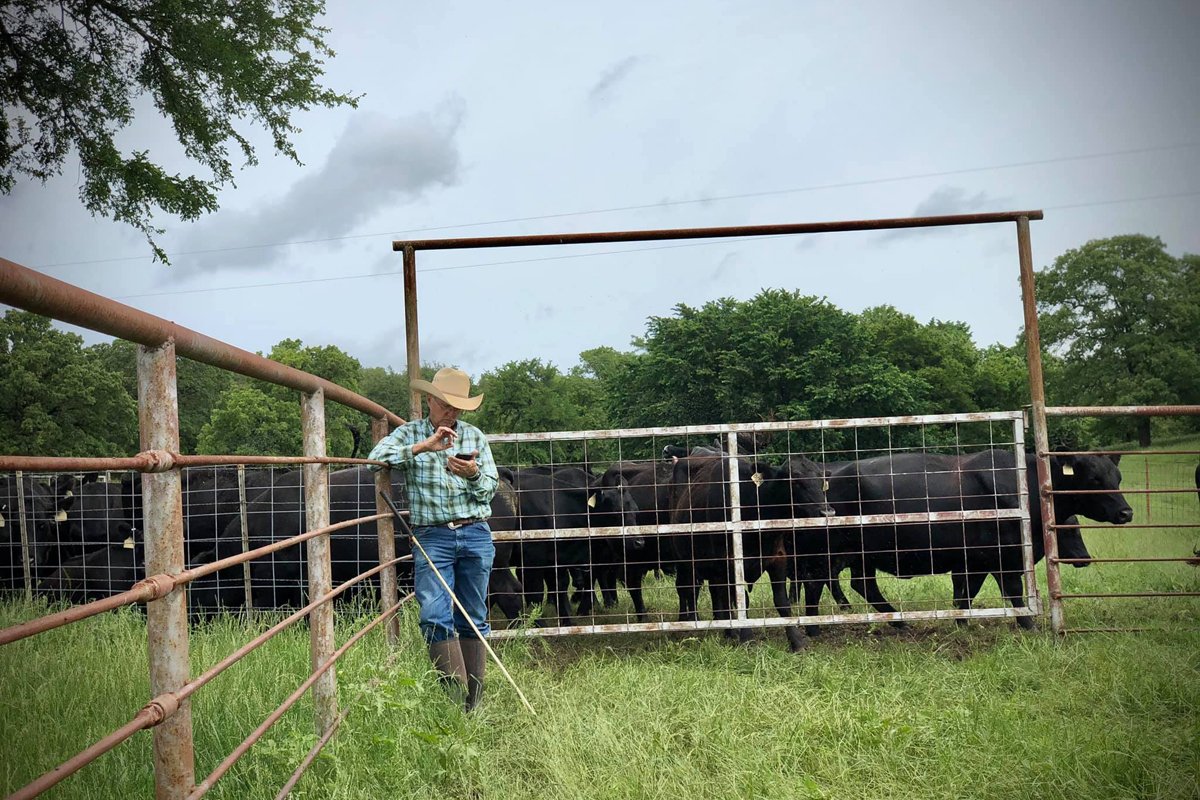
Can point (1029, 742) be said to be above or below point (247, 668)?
below

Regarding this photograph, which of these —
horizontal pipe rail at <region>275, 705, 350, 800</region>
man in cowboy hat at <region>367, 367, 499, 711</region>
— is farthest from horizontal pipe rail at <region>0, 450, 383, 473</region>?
man in cowboy hat at <region>367, 367, 499, 711</region>

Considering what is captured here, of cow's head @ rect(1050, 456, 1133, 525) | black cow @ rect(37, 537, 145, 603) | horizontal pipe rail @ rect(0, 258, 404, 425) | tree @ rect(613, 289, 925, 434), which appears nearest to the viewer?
horizontal pipe rail @ rect(0, 258, 404, 425)

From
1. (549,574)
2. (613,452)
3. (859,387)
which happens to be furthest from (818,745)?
(613,452)

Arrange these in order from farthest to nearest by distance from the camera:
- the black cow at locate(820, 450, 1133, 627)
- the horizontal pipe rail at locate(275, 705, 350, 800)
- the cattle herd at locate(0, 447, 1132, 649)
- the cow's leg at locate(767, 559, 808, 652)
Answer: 1. the black cow at locate(820, 450, 1133, 627)
2. the cattle herd at locate(0, 447, 1132, 649)
3. the cow's leg at locate(767, 559, 808, 652)
4. the horizontal pipe rail at locate(275, 705, 350, 800)

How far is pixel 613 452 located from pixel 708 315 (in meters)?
5.50

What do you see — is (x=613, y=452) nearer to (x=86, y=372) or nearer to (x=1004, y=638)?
(x=1004, y=638)

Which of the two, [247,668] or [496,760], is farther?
[247,668]

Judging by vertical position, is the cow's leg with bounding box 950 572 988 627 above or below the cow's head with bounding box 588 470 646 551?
below

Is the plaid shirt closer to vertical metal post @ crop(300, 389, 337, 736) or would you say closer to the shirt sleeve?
the shirt sleeve

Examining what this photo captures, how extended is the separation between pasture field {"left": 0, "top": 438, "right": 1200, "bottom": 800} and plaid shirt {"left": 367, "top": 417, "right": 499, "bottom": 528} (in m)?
0.81

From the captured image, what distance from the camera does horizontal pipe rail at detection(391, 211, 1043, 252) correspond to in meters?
6.98

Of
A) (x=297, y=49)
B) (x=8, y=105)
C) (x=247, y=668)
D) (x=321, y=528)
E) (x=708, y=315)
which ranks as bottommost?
(x=247, y=668)

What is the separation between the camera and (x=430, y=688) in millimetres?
4992

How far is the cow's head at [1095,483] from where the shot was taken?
30.6ft
